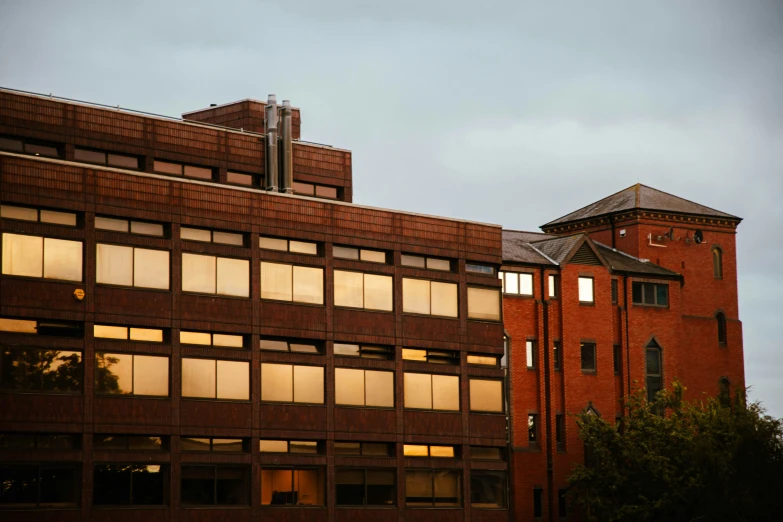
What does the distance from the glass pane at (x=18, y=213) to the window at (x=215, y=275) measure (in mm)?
6580

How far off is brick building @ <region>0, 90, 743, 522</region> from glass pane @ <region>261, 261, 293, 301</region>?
9 centimetres

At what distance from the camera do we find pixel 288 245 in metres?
61.5

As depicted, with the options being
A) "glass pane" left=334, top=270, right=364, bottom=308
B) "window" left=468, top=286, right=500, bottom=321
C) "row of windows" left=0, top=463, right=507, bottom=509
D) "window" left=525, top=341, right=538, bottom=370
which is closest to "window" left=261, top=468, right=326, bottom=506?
"row of windows" left=0, top=463, right=507, bottom=509

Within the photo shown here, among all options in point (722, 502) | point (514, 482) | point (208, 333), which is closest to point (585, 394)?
point (514, 482)

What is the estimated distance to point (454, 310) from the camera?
2621 inches

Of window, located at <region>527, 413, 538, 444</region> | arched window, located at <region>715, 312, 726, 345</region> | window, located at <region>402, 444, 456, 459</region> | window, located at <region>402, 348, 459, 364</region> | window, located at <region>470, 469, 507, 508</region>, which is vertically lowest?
window, located at <region>470, 469, 507, 508</region>

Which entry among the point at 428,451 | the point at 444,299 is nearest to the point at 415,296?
the point at 444,299

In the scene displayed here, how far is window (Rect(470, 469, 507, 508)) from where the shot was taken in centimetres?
6638

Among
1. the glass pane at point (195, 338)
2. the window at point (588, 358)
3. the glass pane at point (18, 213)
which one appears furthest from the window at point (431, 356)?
the glass pane at point (18, 213)

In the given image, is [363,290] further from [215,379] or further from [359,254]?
[215,379]

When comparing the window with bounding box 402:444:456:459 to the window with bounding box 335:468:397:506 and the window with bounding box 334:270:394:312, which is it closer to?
the window with bounding box 335:468:397:506

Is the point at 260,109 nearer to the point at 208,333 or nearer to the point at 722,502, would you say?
the point at 208,333

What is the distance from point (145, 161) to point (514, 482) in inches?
1113

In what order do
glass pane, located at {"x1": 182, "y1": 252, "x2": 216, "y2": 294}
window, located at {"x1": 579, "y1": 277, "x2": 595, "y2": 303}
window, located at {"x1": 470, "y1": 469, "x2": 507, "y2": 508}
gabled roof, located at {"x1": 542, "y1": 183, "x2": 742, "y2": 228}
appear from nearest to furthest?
1. glass pane, located at {"x1": 182, "y1": 252, "x2": 216, "y2": 294}
2. window, located at {"x1": 470, "y1": 469, "x2": 507, "y2": 508}
3. window, located at {"x1": 579, "y1": 277, "x2": 595, "y2": 303}
4. gabled roof, located at {"x1": 542, "y1": 183, "x2": 742, "y2": 228}
